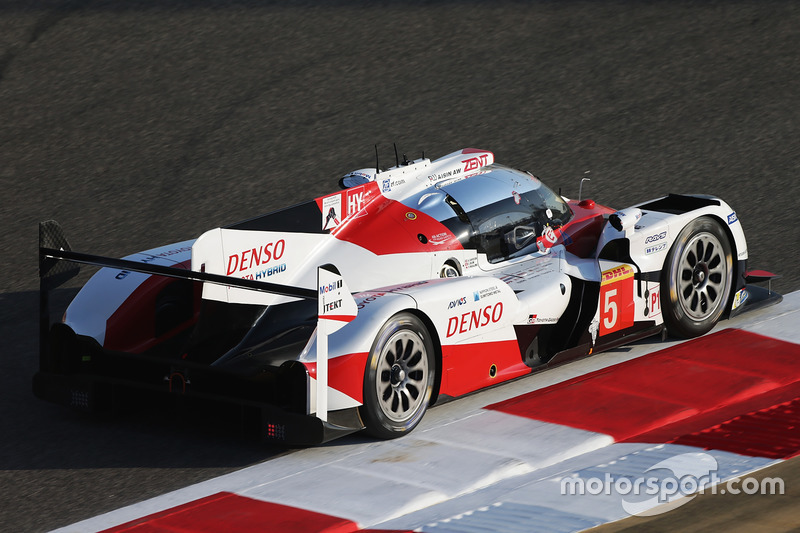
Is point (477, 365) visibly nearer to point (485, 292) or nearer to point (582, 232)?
point (485, 292)

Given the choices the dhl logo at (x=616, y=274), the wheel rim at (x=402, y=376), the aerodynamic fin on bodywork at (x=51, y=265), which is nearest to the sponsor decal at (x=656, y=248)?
the dhl logo at (x=616, y=274)

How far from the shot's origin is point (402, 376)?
274 inches

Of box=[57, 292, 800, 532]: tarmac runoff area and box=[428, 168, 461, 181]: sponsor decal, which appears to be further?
box=[428, 168, 461, 181]: sponsor decal

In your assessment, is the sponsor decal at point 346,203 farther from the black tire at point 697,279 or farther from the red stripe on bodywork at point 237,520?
the red stripe on bodywork at point 237,520

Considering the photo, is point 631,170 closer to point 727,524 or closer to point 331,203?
point 331,203

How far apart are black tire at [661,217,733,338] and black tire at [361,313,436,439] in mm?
2184

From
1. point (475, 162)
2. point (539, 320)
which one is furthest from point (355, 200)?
point (539, 320)

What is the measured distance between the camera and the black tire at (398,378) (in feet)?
22.3

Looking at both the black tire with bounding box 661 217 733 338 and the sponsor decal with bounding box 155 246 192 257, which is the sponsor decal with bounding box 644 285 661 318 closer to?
the black tire with bounding box 661 217 733 338

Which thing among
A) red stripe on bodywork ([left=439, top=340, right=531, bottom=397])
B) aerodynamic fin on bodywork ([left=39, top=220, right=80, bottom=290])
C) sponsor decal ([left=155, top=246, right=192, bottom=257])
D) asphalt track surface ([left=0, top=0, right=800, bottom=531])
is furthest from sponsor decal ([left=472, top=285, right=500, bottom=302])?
asphalt track surface ([left=0, top=0, right=800, bottom=531])

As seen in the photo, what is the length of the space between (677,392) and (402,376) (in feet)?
6.20

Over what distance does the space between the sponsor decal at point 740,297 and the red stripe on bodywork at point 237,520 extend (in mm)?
3977

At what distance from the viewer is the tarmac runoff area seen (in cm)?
611

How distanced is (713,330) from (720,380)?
1041 mm
